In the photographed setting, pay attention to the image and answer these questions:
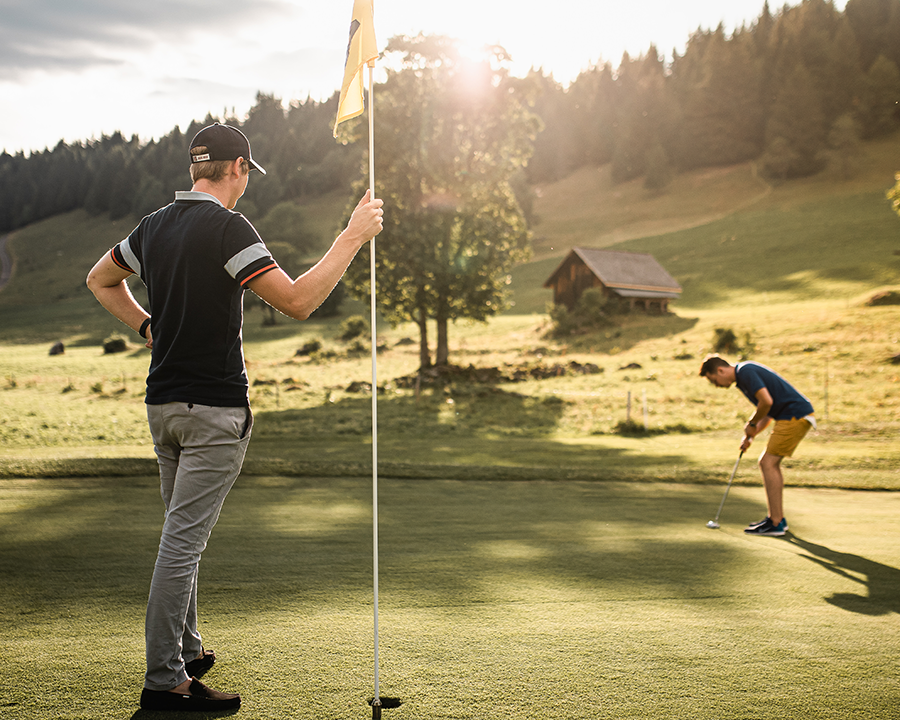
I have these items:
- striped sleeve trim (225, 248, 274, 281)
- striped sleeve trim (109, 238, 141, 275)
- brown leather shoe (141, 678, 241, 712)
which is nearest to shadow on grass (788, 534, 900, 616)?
brown leather shoe (141, 678, 241, 712)

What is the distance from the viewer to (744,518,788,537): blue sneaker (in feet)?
22.7

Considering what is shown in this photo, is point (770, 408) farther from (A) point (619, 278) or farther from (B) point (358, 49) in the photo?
(A) point (619, 278)

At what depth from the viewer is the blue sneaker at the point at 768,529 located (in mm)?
6914

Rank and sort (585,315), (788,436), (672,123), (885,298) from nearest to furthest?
(788,436)
(885,298)
(585,315)
(672,123)

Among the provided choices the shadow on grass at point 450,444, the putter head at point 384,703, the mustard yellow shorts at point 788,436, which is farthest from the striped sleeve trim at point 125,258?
the mustard yellow shorts at point 788,436

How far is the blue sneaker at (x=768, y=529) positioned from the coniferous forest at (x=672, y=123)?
66174 mm

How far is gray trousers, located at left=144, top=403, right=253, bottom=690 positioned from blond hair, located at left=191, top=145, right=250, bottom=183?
109 centimetres

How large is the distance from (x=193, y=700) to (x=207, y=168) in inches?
95.4

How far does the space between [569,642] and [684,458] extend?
11536 millimetres

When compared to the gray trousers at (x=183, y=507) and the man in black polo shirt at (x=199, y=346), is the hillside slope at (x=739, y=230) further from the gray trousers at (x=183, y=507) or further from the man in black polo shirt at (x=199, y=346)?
the gray trousers at (x=183, y=507)

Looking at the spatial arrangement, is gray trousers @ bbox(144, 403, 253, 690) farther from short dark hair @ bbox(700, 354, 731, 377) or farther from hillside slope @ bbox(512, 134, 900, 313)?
hillside slope @ bbox(512, 134, 900, 313)

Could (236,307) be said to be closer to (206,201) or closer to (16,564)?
(206,201)

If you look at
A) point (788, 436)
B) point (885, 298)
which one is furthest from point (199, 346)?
point (885, 298)

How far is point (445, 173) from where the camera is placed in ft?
97.5
